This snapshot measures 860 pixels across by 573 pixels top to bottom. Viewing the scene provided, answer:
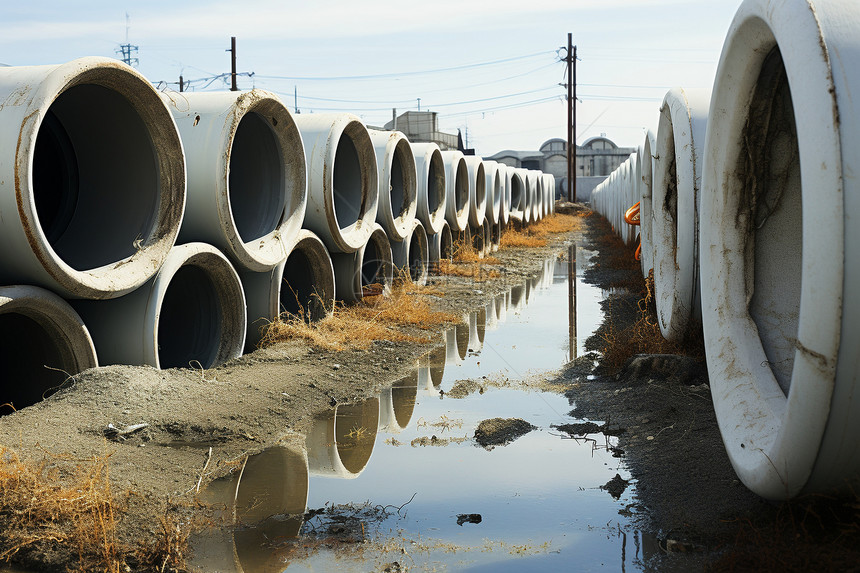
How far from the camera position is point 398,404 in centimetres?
485

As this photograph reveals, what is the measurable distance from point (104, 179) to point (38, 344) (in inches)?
45.8

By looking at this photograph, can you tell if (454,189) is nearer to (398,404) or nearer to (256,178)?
(256,178)

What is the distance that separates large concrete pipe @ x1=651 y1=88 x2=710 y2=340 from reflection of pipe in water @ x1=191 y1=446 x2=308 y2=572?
103 inches

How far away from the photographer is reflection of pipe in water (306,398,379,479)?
3727 mm

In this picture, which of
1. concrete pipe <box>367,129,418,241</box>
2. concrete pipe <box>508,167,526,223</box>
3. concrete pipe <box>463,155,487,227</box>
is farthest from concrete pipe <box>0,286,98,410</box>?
concrete pipe <box>508,167,526,223</box>

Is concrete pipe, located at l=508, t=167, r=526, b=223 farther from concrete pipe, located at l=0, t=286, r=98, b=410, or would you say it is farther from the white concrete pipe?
concrete pipe, located at l=0, t=286, r=98, b=410

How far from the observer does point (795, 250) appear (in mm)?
3449

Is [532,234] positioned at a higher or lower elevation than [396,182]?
lower

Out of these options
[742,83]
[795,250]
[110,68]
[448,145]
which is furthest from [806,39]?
[448,145]

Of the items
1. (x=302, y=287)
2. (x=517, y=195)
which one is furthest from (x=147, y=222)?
(x=517, y=195)

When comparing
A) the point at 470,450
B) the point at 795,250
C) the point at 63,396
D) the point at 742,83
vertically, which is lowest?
the point at 470,450

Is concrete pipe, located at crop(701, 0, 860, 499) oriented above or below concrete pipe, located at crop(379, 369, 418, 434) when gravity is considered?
above

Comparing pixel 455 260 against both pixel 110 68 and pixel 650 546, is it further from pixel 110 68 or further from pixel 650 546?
pixel 650 546

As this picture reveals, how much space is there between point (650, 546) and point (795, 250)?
1480 mm
